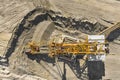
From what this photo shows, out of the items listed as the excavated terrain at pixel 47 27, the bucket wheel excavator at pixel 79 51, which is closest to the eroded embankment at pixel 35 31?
the excavated terrain at pixel 47 27

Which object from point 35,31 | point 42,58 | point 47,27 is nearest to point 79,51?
Result: point 42,58

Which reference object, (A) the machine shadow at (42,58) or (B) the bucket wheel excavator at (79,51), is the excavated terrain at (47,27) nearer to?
(A) the machine shadow at (42,58)

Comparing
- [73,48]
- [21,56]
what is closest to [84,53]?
[73,48]

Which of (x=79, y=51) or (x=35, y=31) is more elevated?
(x=35, y=31)

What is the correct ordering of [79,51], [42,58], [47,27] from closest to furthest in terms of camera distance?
[79,51] < [42,58] < [47,27]

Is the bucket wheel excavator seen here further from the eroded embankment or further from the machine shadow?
the eroded embankment

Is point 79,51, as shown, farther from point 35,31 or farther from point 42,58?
point 35,31

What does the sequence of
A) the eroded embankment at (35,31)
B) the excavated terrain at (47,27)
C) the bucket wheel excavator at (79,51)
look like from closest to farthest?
the bucket wheel excavator at (79,51)
the eroded embankment at (35,31)
the excavated terrain at (47,27)

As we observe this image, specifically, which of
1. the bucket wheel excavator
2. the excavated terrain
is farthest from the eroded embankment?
the bucket wheel excavator
